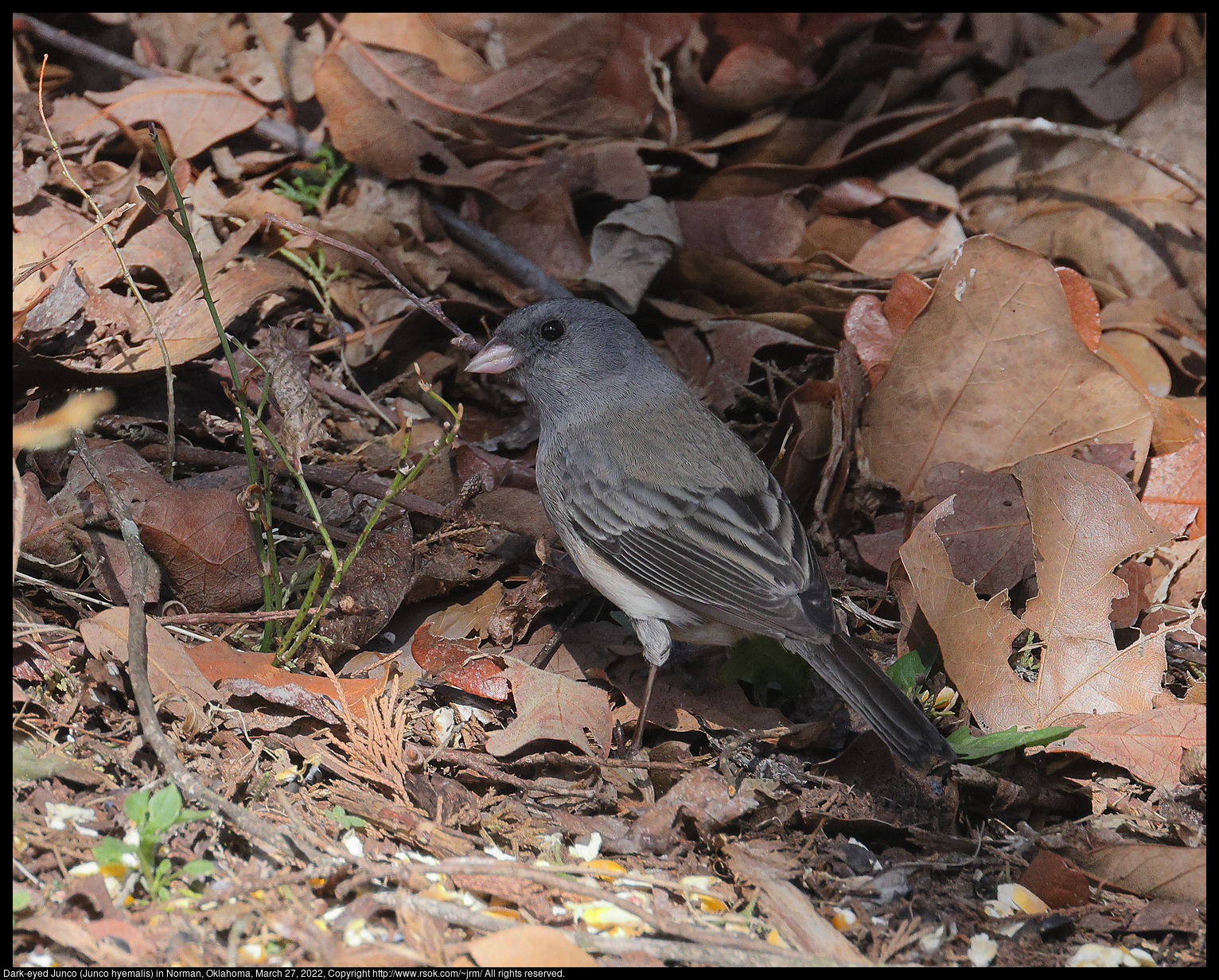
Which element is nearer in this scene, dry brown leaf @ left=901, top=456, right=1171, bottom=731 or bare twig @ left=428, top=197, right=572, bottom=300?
dry brown leaf @ left=901, top=456, right=1171, bottom=731

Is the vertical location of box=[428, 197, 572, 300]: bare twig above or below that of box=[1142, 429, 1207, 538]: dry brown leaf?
above

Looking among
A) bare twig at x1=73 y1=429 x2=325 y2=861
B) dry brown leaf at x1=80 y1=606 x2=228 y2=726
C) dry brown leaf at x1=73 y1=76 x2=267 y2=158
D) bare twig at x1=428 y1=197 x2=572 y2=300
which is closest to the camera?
bare twig at x1=73 y1=429 x2=325 y2=861

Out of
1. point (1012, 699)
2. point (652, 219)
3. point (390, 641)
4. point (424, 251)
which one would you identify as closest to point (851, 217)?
point (652, 219)

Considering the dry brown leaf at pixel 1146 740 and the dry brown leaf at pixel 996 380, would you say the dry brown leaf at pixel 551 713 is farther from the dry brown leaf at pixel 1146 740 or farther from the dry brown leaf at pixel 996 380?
A: the dry brown leaf at pixel 996 380

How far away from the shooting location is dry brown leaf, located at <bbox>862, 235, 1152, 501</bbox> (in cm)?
286

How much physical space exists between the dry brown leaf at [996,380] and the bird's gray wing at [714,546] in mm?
558

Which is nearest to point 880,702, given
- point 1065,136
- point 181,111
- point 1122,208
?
point 1122,208

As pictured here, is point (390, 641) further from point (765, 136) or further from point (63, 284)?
point (765, 136)

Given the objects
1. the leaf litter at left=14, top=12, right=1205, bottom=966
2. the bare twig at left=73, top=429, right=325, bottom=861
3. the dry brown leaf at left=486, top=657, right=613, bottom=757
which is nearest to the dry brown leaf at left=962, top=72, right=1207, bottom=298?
the leaf litter at left=14, top=12, right=1205, bottom=966

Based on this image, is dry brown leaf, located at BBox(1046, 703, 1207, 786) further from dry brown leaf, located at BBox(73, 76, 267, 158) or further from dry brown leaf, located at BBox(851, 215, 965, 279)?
dry brown leaf, located at BBox(73, 76, 267, 158)

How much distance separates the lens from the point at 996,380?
2.90m

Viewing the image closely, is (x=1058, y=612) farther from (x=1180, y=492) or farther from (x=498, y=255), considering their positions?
(x=498, y=255)

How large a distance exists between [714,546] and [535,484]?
2.39ft

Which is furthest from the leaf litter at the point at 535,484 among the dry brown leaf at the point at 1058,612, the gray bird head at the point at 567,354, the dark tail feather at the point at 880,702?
the gray bird head at the point at 567,354
